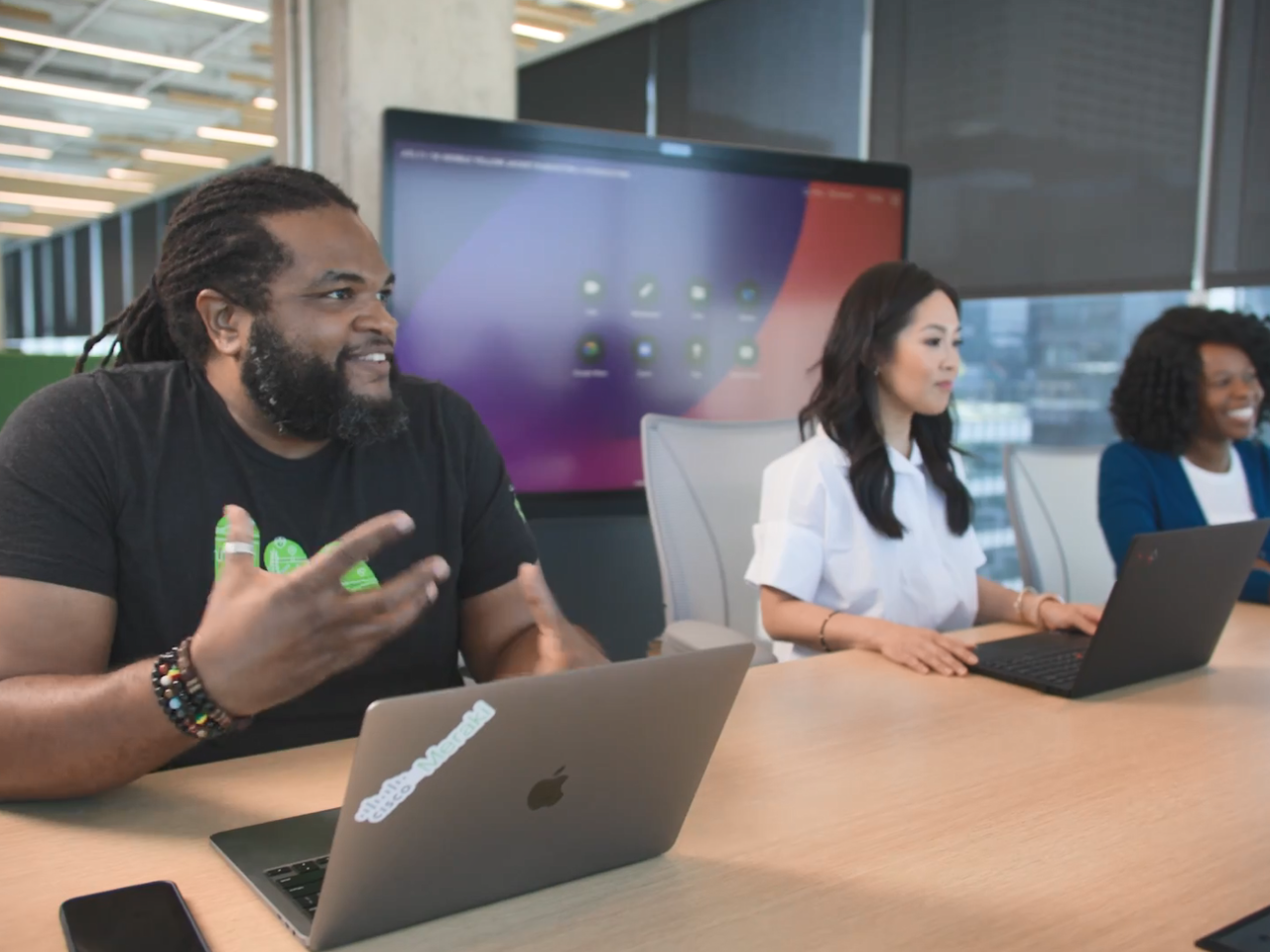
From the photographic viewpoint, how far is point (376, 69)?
2.81 meters

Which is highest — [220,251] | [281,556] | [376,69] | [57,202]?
[57,202]

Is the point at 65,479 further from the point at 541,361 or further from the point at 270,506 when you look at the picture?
the point at 541,361

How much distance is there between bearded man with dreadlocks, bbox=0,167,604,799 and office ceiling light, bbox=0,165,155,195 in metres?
8.58

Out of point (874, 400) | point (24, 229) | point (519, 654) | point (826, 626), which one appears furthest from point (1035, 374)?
point (24, 229)

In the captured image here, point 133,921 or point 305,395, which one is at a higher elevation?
point 305,395

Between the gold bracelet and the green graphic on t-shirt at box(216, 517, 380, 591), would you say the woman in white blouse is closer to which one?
the gold bracelet

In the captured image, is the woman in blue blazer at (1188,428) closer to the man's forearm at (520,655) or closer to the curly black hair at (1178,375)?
the curly black hair at (1178,375)

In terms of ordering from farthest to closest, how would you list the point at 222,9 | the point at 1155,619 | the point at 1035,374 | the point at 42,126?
1. the point at 42,126
2. the point at 222,9
3. the point at 1035,374
4. the point at 1155,619

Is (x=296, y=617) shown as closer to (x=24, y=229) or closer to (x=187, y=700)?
(x=187, y=700)

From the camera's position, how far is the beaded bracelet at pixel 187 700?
972 mm

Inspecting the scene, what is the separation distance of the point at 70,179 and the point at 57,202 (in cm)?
118

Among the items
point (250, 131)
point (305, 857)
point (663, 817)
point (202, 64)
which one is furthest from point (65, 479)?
point (250, 131)

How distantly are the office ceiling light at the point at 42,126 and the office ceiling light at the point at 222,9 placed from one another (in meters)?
2.80

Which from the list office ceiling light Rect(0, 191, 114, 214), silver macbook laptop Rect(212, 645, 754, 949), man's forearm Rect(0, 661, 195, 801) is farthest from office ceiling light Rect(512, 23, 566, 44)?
office ceiling light Rect(0, 191, 114, 214)
